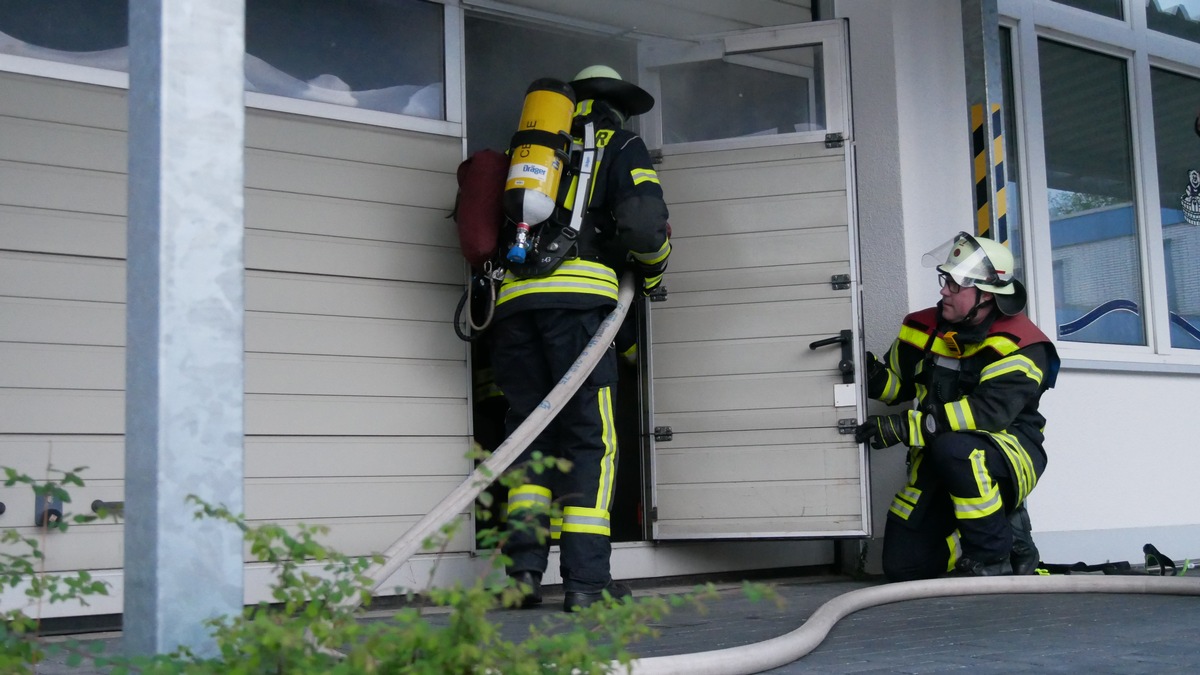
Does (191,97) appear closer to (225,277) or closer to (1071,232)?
(225,277)

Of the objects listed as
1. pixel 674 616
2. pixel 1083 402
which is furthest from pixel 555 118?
pixel 1083 402

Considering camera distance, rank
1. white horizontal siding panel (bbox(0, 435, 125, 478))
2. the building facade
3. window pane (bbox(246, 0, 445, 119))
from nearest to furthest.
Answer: white horizontal siding panel (bbox(0, 435, 125, 478)) → the building facade → window pane (bbox(246, 0, 445, 119))

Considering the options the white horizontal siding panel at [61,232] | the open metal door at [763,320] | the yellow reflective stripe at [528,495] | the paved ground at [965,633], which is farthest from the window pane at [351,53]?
the paved ground at [965,633]

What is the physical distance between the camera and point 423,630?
1852 millimetres

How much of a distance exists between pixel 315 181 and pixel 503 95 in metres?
1.56

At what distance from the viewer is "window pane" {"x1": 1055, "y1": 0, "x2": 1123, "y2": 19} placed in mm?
7741

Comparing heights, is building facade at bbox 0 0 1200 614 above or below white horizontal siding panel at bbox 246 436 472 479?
above

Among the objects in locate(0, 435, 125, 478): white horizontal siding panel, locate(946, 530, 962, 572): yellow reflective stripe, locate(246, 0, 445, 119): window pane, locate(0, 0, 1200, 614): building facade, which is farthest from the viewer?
locate(946, 530, 962, 572): yellow reflective stripe

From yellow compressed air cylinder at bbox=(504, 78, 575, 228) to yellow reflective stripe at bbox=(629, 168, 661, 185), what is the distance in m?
0.28

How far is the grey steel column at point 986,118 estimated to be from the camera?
629cm

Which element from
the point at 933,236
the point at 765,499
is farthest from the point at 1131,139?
the point at 765,499

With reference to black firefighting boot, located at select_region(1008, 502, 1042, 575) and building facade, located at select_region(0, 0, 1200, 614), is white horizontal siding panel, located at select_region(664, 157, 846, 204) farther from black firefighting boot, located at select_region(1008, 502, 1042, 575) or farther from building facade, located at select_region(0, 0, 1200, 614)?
black firefighting boot, located at select_region(1008, 502, 1042, 575)

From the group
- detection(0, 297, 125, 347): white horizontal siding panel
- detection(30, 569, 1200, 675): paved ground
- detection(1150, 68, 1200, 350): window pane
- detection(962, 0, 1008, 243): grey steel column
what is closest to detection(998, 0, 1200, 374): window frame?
detection(1150, 68, 1200, 350): window pane

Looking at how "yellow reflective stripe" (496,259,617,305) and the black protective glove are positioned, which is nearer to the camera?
"yellow reflective stripe" (496,259,617,305)
